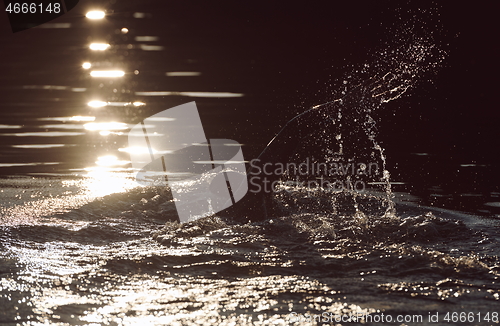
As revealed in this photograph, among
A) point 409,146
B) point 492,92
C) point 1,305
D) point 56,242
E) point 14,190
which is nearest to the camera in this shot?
point 1,305

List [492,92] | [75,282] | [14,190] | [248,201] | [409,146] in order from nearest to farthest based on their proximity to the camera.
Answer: [75,282], [248,201], [14,190], [409,146], [492,92]

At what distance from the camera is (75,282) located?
3113mm

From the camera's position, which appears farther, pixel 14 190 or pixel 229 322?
pixel 14 190

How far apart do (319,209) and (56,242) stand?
297cm

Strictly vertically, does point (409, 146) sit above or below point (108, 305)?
below

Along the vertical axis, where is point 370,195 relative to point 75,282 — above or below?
below

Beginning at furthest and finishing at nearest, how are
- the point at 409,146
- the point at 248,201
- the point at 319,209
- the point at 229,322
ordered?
the point at 409,146 < the point at 319,209 < the point at 248,201 < the point at 229,322

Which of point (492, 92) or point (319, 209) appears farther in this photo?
point (492, 92)

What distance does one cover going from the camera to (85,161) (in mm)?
9602

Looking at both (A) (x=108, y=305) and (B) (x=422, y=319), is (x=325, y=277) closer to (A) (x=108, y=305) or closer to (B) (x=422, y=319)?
(B) (x=422, y=319)

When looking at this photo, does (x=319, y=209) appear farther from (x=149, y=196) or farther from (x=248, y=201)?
(x=149, y=196)

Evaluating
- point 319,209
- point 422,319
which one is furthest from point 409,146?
point 422,319

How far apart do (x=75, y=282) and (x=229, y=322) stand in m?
A: 1.17

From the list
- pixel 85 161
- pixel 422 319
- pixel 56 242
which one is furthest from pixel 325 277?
pixel 85 161
